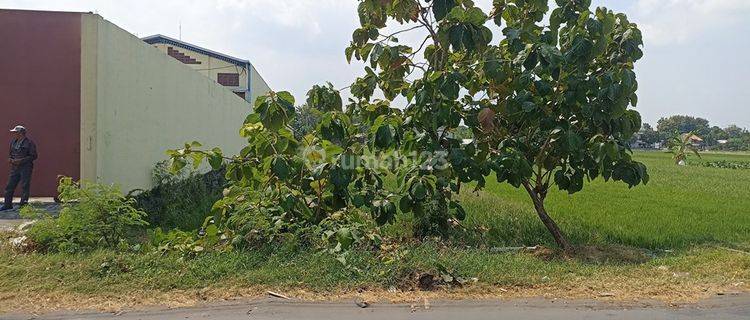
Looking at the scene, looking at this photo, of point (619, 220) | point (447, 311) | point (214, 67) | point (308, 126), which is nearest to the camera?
point (447, 311)

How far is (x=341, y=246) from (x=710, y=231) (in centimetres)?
543

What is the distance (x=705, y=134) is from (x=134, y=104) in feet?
325

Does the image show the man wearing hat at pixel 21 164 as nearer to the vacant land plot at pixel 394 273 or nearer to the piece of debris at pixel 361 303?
the vacant land plot at pixel 394 273

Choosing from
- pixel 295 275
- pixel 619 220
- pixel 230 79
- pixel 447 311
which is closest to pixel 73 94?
pixel 295 275

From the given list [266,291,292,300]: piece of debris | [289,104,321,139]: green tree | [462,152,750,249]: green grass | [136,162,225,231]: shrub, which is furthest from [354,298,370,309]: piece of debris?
[136,162,225,231]: shrub

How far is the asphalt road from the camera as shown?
3.67 m

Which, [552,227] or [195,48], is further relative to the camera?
[195,48]

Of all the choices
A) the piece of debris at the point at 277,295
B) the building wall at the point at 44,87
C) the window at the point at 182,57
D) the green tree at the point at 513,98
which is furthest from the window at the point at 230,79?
the piece of debris at the point at 277,295

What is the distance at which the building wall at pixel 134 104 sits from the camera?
7.87 m

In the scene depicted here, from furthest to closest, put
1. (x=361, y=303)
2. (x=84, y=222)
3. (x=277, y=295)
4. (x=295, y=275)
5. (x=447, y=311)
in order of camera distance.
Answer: (x=84, y=222)
(x=295, y=275)
(x=277, y=295)
(x=361, y=303)
(x=447, y=311)

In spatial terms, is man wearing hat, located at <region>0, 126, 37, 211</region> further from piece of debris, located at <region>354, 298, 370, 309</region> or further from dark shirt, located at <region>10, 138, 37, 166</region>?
piece of debris, located at <region>354, 298, 370, 309</region>

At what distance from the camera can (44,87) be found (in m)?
8.10

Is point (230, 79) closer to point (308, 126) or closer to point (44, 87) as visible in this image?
point (44, 87)

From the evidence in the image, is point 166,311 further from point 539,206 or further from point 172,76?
point 172,76
